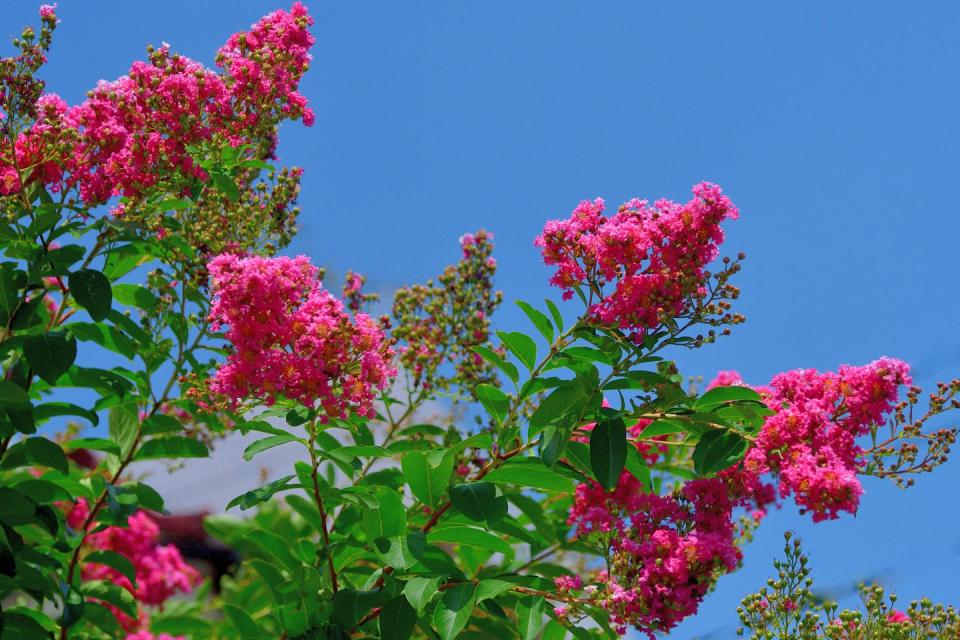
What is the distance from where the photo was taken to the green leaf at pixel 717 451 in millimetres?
2424

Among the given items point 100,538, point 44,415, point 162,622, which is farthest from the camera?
point 100,538

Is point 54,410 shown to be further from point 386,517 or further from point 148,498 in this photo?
point 386,517

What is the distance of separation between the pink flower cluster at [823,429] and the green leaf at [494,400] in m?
0.70

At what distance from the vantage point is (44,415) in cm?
328

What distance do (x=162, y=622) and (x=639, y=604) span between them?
6.88 feet

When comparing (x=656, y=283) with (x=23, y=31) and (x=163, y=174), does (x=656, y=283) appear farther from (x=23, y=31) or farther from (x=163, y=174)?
(x=23, y=31)

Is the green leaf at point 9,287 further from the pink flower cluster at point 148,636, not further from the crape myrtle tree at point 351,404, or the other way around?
the pink flower cluster at point 148,636

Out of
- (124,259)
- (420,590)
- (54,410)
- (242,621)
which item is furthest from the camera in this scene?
(124,259)

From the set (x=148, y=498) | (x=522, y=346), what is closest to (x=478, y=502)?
(x=522, y=346)

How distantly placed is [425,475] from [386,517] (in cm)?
15

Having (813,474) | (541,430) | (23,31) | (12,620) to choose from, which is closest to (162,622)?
(12,620)

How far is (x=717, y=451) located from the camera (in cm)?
246

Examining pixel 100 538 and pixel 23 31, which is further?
pixel 100 538

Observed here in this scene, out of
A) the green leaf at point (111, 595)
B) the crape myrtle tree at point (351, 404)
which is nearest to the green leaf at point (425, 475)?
the crape myrtle tree at point (351, 404)
